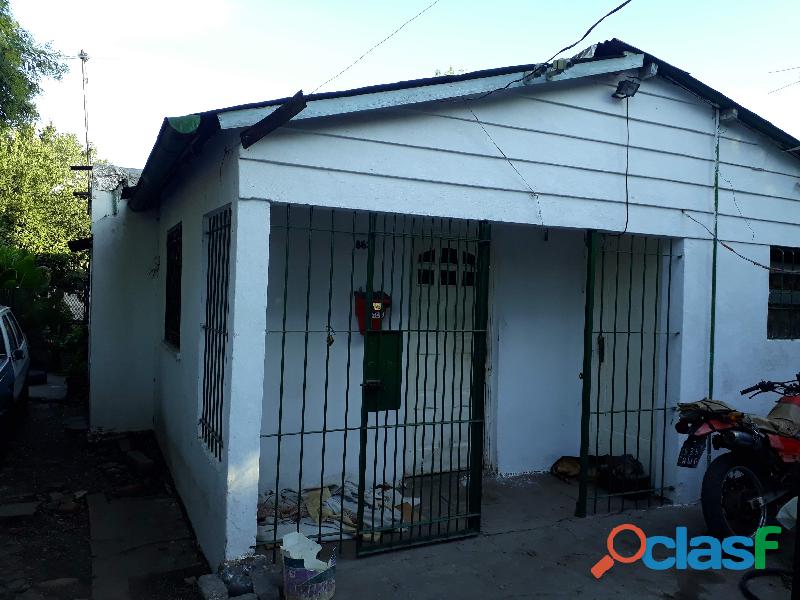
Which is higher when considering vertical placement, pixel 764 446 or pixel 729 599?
pixel 764 446

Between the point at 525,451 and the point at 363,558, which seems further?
the point at 525,451

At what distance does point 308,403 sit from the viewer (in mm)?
5652

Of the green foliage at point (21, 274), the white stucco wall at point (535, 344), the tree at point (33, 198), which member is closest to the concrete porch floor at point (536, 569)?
the white stucco wall at point (535, 344)

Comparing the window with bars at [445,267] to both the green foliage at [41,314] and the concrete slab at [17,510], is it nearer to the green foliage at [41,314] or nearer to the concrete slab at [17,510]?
the concrete slab at [17,510]

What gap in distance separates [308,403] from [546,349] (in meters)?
2.72

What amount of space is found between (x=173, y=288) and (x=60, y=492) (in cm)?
245

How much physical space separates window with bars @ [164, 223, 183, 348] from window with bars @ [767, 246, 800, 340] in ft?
20.7

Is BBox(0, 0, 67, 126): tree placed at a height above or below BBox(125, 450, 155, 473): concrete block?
above

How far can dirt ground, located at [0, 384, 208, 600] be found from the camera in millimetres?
4375

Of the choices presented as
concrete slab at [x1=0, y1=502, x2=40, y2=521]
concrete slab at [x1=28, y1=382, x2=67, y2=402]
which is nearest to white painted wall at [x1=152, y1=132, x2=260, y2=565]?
concrete slab at [x1=0, y1=502, x2=40, y2=521]

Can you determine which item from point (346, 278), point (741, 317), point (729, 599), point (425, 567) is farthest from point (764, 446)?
point (346, 278)

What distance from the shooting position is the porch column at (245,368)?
389cm

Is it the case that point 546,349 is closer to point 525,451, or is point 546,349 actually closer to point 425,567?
point 525,451

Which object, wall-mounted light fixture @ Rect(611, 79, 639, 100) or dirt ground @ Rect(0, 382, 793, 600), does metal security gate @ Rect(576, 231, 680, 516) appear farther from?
wall-mounted light fixture @ Rect(611, 79, 639, 100)
